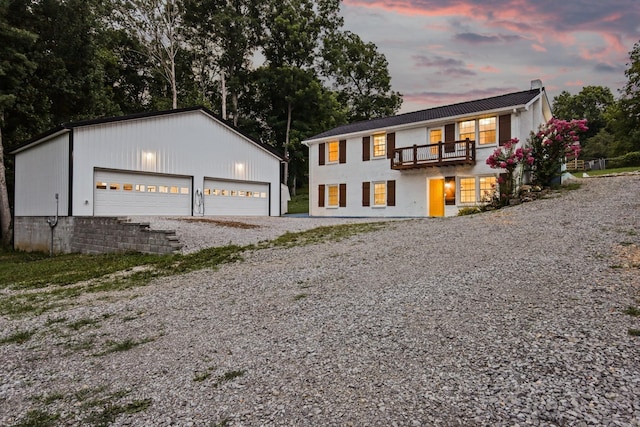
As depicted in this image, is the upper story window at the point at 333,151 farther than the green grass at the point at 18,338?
Yes

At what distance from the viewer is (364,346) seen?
3.81m

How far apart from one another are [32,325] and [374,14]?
746 inches

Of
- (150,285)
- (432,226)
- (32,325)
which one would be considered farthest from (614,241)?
(32,325)

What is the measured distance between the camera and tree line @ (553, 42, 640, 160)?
31531 millimetres

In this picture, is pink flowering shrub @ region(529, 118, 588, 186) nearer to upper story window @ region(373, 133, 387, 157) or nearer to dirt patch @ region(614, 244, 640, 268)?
upper story window @ region(373, 133, 387, 157)

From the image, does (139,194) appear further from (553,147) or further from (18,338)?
(553,147)

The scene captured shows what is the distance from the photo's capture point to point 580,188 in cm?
1517

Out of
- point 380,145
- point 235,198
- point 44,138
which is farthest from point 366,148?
point 44,138

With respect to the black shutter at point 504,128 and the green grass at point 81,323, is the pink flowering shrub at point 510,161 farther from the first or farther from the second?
the green grass at point 81,323

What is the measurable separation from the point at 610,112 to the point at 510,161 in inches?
1260

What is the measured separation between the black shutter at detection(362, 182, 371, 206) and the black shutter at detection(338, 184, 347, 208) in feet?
3.89

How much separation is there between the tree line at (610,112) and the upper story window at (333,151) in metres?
24.8

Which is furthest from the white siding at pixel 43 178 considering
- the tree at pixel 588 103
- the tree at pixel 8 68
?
the tree at pixel 588 103

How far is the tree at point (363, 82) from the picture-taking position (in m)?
36.9
